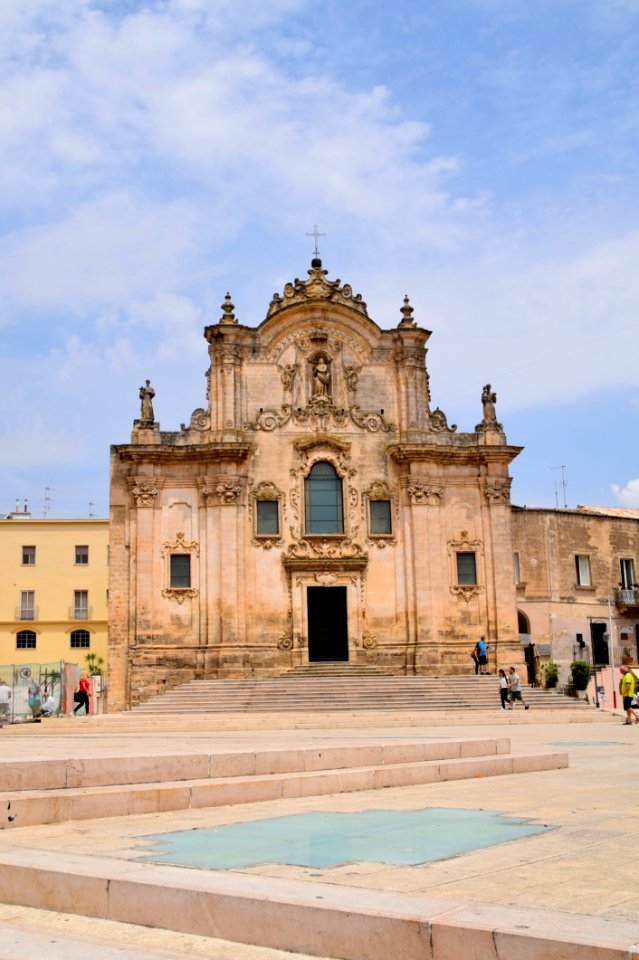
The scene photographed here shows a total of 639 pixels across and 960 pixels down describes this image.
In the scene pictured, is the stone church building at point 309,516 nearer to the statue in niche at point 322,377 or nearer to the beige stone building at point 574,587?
the statue in niche at point 322,377

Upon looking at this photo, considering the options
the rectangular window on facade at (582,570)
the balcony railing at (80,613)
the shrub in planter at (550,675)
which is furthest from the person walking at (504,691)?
the balcony railing at (80,613)

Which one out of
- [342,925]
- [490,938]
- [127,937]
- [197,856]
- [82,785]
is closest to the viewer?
[490,938]

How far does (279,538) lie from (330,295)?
8.56 metres

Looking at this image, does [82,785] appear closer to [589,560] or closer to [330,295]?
[330,295]

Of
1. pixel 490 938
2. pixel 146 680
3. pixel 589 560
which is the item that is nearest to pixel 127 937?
pixel 490 938

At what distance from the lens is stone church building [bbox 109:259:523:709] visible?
112ft

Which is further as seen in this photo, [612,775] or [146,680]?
Result: [146,680]

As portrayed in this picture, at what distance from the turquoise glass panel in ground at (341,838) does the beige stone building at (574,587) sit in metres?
35.0

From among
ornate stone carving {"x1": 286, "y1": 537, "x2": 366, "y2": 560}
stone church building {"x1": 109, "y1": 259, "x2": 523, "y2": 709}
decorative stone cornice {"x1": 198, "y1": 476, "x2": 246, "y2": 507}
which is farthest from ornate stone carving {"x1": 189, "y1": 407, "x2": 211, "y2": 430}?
ornate stone carving {"x1": 286, "y1": 537, "x2": 366, "y2": 560}

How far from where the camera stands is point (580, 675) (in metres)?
39.7

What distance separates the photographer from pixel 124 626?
3400cm

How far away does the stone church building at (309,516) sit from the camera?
34062 mm

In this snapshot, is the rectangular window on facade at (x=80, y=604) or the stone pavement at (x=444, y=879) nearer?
the stone pavement at (x=444, y=879)

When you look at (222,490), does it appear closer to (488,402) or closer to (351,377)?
(351,377)
